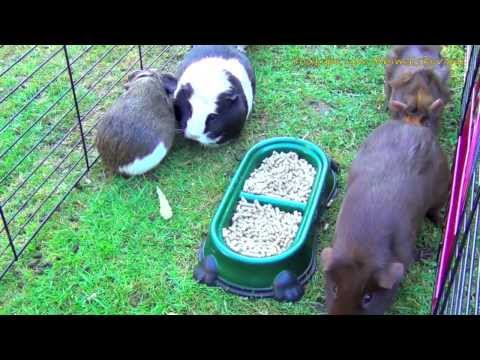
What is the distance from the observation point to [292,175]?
4168mm

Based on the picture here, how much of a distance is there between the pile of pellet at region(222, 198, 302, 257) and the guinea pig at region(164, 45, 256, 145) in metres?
0.80

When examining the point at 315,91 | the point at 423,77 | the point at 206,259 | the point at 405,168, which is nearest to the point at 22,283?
the point at 206,259

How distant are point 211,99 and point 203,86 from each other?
121mm

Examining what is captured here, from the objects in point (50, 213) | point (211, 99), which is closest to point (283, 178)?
point (211, 99)

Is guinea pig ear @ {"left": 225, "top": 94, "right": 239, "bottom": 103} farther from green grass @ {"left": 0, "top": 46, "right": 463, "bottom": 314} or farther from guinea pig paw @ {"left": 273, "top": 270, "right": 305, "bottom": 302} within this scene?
guinea pig paw @ {"left": 273, "top": 270, "right": 305, "bottom": 302}

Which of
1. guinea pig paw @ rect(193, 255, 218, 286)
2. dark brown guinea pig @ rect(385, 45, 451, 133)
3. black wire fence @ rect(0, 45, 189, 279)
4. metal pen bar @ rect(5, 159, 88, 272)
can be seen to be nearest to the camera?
guinea pig paw @ rect(193, 255, 218, 286)

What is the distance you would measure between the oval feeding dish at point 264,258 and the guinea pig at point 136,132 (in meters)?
0.69

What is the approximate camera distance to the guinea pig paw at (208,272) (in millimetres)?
3674

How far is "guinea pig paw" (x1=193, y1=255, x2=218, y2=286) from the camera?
3674 mm

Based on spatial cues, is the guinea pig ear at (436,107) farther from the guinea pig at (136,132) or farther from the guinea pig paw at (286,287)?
the guinea pig at (136,132)

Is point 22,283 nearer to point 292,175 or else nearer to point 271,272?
point 271,272

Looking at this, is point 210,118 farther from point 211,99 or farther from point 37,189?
point 37,189

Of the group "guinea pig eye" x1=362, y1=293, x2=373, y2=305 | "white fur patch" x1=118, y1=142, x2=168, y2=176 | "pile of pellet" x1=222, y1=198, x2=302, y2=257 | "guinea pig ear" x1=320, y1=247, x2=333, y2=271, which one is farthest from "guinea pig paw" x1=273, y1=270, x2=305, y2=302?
"white fur patch" x1=118, y1=142, x2=168, y2=176

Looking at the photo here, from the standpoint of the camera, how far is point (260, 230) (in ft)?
12.6
